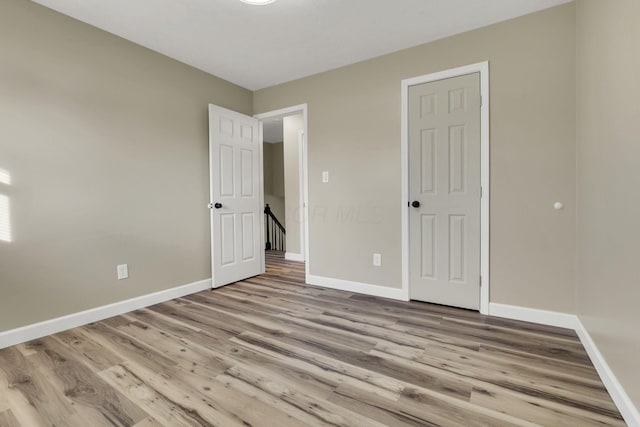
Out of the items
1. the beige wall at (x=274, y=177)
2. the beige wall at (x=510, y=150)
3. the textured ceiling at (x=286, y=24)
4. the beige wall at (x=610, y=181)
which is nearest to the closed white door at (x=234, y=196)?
the textured ceiling at (x=286, y=24)

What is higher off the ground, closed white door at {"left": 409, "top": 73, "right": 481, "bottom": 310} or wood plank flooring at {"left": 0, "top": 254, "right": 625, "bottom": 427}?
closed white door at {"left": 409, "top": 73, "right": 481, "bottom": 310}

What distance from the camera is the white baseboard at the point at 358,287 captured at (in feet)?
9.64

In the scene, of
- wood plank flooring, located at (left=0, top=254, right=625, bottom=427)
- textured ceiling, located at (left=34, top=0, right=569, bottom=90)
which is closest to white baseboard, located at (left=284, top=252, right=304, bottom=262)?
wood plank flooring, located at (left=0, top=254, right=625, bottom=427)

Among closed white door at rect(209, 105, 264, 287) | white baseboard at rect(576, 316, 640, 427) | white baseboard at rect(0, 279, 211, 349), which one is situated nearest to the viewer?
white baseboard at rect(576, 316, 640, 427)

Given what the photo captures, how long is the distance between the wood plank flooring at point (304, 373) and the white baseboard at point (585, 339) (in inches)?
1.9

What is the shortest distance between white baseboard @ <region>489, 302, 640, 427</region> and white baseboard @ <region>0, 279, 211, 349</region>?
297cm

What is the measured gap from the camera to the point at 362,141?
10.2 ft

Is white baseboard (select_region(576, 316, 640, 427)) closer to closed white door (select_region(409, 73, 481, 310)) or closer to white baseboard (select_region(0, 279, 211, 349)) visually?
closed white door (select_region(409, 73, 481, 310))

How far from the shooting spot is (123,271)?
2633mm

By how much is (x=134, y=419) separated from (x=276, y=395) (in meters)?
0.63

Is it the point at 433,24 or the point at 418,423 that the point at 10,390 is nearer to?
the point at 418,423

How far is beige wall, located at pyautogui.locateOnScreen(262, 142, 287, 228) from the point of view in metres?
7.83

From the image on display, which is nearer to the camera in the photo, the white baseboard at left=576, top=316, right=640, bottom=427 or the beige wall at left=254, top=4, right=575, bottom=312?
the white baseboard at left=576, top=316, right=640, bottom=427

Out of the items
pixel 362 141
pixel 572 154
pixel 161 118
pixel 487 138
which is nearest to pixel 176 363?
pixel 161 118
